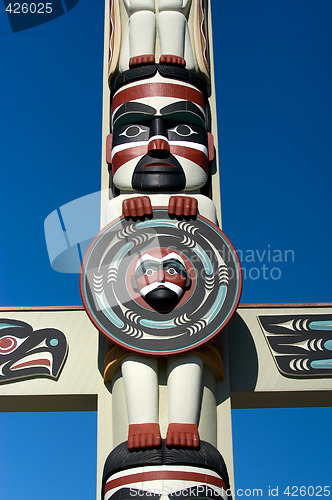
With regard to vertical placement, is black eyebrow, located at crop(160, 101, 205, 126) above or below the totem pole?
above

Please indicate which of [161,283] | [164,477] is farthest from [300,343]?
[164,477]

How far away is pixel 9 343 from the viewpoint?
9.24 meters

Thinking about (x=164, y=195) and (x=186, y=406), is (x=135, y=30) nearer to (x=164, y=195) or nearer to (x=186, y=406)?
(x=164, y=195)

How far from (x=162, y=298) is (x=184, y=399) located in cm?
119

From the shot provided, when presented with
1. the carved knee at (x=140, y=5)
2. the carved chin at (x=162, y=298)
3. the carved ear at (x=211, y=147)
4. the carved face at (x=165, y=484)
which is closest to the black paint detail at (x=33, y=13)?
the carved knee at (x=140, y=5)

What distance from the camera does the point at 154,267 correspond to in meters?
8.02

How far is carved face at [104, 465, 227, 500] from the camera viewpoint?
22.1ft

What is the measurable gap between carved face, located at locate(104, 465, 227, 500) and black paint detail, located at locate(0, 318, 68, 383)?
95.4 inches

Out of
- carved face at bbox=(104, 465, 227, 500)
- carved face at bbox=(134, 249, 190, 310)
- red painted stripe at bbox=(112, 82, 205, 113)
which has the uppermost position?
red painted stripe at bbox=(112, 82, 205, 113)

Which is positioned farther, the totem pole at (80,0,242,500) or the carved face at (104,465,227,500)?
the totem pole at (80,0,242,500)

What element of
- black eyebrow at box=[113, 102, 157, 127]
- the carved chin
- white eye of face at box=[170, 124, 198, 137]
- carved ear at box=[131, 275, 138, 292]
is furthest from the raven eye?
white eye of face at box=[170, 124, 198, 137]

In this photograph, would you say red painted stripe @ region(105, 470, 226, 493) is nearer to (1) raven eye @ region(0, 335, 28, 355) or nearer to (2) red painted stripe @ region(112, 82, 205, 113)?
(1) raven eye @ region(0, 335, 28, 355)

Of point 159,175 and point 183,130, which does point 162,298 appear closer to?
point 159,175

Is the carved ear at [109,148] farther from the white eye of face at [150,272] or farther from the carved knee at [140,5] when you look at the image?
the white eye of face at [150,272]
